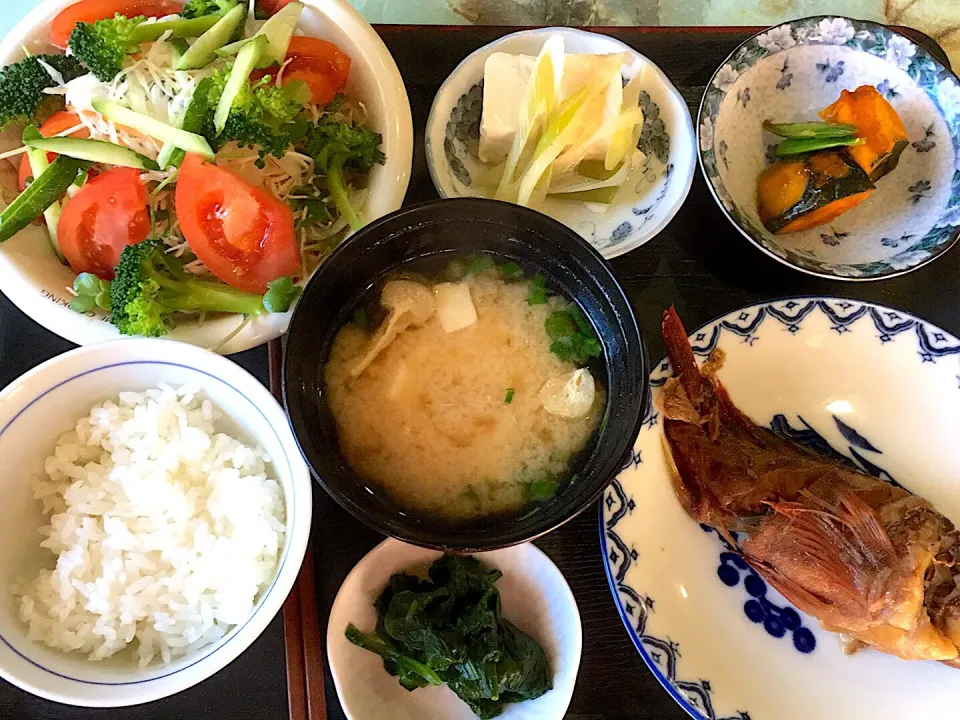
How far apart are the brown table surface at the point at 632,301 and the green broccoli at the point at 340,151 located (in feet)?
0.86

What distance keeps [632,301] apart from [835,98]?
2.57ft

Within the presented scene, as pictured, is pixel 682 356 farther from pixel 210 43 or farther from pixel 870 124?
pixel 210 43

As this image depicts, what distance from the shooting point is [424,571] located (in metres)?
1.47

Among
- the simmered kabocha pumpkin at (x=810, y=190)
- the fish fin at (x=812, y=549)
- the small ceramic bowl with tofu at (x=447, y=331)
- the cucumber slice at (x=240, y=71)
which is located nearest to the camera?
the small ceramic bowl with tofu at (x=447, y=331)

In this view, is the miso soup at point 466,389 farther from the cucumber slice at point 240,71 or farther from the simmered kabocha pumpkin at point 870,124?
the simmered kabocha pumpkin at point 870,124

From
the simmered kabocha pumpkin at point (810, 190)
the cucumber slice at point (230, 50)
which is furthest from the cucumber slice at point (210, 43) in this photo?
the simmered kabocha pumpkin at point (810, 190)

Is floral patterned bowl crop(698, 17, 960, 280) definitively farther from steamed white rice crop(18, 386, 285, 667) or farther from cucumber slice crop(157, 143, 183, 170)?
steamed white rice crop(18, 386, 285, 667)

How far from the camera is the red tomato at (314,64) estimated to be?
1.43 meters

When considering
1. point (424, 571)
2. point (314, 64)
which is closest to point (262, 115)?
point (314, 64)

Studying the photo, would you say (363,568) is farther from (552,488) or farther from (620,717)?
(620,717)

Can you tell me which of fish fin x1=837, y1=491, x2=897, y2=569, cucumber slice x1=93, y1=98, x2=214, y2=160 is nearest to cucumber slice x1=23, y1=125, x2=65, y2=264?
cucumber slice x1=93, y1=98, x2=214, y2=160

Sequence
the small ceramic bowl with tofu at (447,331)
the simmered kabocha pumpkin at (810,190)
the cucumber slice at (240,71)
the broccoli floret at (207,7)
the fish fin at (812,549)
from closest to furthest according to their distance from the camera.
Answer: the small ceramic bowl with tofu at (447,331) < the cucumber slice at (240,71) < the broccoli floret at (207,7) < the fish fin at (812,549) < the simmered kabocha pumpkin at (810,190)

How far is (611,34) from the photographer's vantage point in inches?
71.9

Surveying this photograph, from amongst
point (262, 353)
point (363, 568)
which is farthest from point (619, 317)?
point (262, 353)
